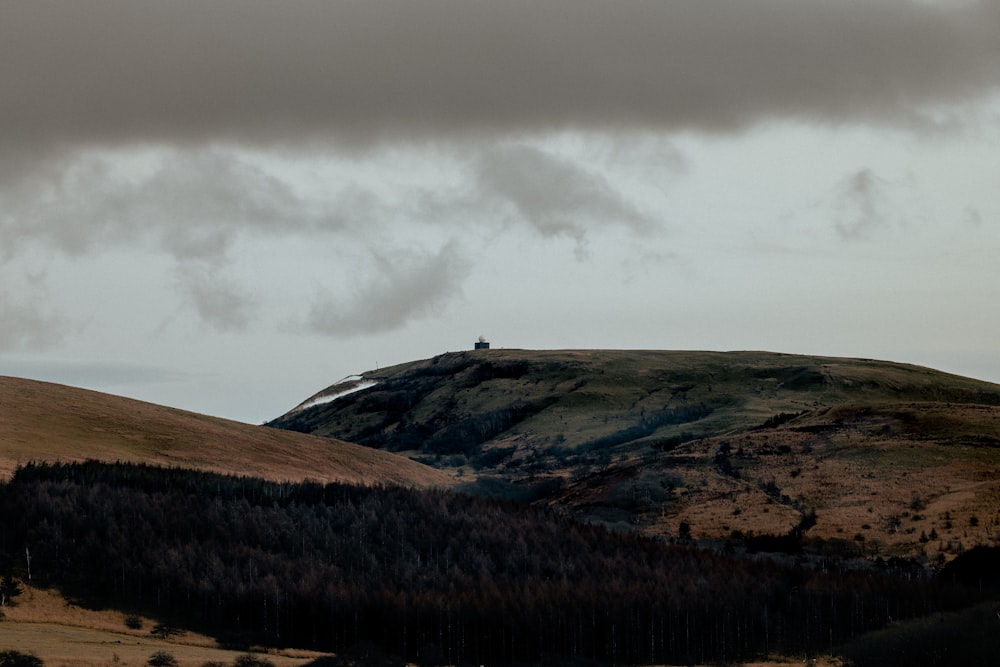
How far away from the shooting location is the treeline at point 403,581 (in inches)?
2793

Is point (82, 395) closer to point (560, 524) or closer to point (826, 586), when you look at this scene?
point (560, 524)

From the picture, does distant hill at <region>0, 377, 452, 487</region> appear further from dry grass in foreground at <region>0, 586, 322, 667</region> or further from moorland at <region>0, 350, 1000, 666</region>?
dry grass in foreground at <region>0, 586, 322, 667</region>

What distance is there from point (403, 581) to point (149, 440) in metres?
46.9

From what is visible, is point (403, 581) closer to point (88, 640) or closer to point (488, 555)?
point (488, 555)

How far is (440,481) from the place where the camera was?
166m

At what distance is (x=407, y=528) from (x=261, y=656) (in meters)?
32.0

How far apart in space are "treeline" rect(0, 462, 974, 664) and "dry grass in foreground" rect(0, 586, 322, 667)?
226 centimetres

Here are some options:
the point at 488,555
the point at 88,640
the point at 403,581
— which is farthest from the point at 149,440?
the point at 88,640

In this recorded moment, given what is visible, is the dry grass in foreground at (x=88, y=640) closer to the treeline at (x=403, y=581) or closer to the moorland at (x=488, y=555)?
the moorland at (x=488, y=555)

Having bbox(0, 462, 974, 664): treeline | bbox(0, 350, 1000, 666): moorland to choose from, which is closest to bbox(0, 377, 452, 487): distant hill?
bbox(0, 350, 1000, 666): moorland

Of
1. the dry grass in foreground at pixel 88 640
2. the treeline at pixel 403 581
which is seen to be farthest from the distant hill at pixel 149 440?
the dry grass in foreground at pixel 88 640

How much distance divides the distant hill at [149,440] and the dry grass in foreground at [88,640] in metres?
22.7

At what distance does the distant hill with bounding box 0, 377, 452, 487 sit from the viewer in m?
103

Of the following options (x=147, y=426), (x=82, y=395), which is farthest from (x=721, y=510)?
(x=82, y=395)
